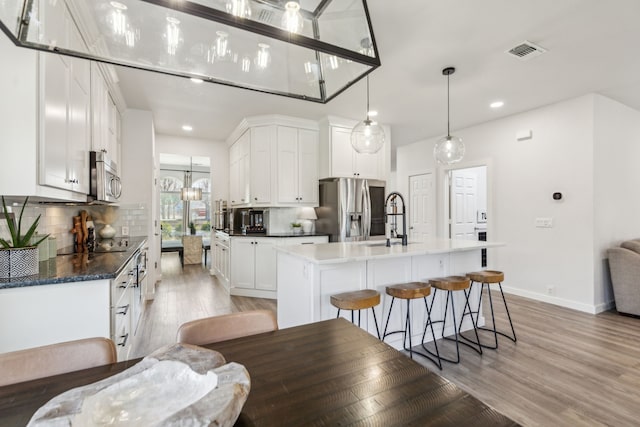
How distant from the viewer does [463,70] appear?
3090mm

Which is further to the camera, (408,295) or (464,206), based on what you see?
(464,206)

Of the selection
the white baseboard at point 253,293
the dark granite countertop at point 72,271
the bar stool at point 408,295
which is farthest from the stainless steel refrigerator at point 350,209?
the dark granite countertop at point 72,271

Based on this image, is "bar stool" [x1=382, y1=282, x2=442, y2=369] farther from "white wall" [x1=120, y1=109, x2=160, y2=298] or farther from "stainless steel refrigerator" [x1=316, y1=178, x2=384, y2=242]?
"white wall" [x1=120, y1=109, x2=160, y2=298]

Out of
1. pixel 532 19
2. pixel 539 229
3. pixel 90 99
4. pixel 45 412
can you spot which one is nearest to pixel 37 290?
pixel 45 412

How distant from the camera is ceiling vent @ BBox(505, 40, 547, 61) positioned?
2604mm

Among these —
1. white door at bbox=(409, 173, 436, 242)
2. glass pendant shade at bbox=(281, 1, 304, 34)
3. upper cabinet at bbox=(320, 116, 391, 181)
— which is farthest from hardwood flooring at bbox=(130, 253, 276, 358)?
white door at bbox=(409, 173, 436, 242)

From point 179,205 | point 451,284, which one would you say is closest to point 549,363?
point 451,284

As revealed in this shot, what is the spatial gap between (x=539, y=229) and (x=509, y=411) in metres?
3.15

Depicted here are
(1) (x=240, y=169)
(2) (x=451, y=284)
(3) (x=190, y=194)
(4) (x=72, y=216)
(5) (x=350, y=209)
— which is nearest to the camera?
(2) (x=451, y=284)

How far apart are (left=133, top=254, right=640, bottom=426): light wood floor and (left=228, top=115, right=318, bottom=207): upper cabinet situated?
172 cm

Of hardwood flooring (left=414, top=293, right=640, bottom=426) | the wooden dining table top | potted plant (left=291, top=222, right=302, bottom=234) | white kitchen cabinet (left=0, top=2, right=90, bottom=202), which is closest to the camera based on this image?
the wooden dining table top

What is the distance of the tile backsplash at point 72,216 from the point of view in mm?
2233

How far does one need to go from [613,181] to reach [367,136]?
141 inches

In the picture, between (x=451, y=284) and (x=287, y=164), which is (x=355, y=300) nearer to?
(x=451, y=284)
